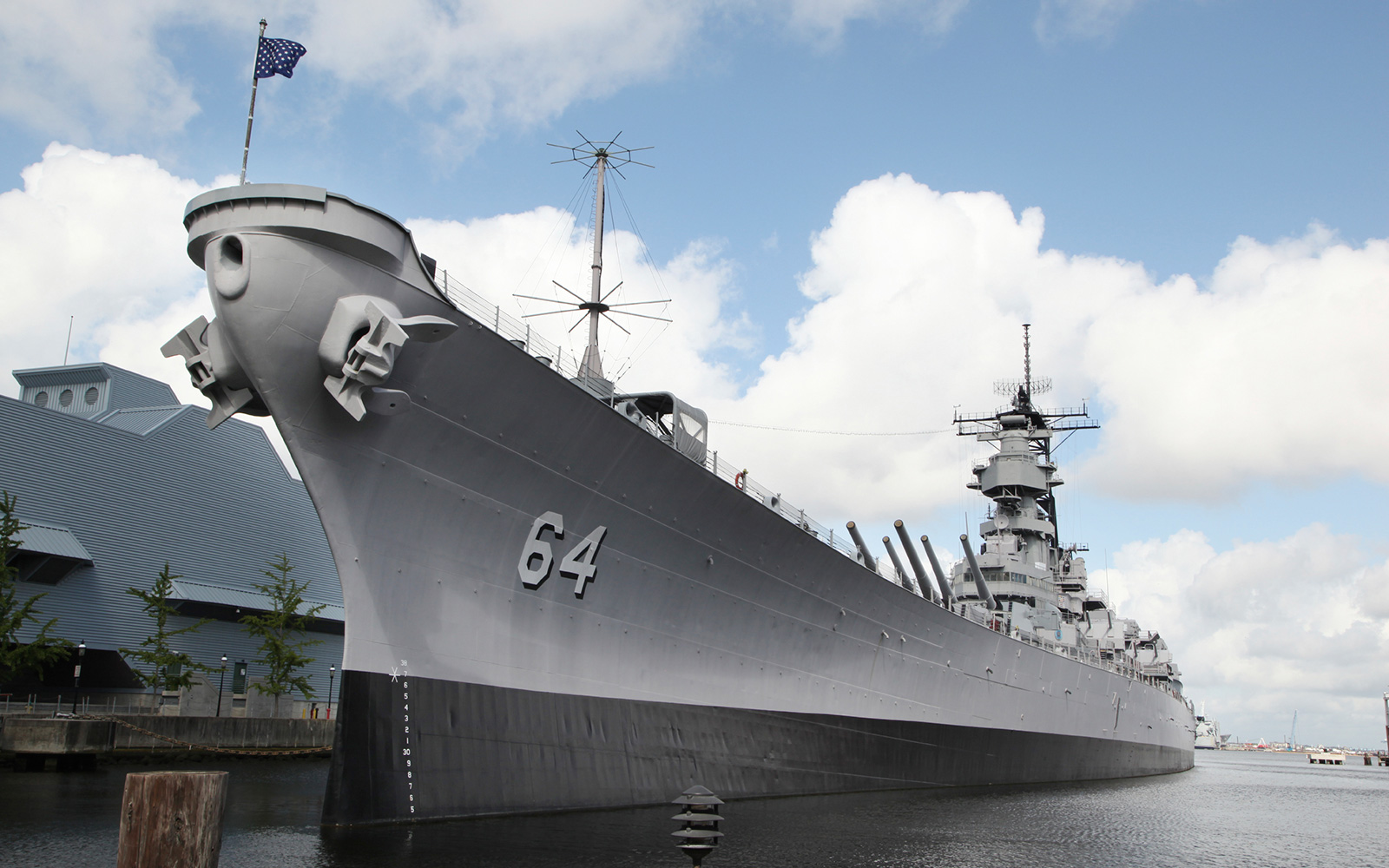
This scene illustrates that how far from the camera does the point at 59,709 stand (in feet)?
75.1

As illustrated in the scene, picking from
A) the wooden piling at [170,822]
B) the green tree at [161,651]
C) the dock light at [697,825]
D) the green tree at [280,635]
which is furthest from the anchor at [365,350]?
the green tree at [280,635]

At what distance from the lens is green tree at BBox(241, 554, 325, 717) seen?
26.8 meters

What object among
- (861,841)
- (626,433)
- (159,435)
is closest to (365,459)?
(626,433)

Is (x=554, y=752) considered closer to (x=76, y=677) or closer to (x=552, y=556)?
(x=552, y=556)

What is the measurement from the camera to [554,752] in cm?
1216

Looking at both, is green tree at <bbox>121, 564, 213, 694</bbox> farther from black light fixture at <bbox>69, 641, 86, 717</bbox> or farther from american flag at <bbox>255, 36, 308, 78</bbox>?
american flag at <bbox>255, 36, 308, 78</bbox>

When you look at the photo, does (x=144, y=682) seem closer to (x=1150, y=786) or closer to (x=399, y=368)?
(x=399, y=368)

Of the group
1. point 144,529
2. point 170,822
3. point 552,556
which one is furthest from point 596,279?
point 144,529

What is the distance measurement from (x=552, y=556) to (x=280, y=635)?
744 inches

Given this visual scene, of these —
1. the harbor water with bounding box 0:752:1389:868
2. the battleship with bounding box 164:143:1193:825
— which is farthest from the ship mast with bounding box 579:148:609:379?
the harbor water with bounding box 0:752:1389:868

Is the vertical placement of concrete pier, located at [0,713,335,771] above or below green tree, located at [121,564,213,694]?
below

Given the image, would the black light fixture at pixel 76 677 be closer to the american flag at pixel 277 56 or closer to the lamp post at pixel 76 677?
the lamp post at pixel 76 677

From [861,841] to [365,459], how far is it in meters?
7.84

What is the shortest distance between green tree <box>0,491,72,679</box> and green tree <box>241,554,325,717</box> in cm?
520
